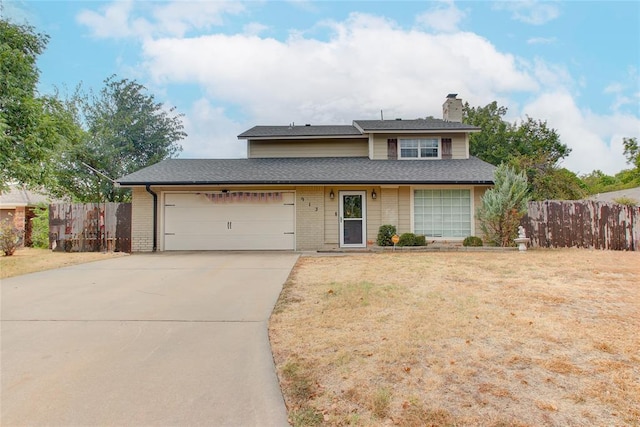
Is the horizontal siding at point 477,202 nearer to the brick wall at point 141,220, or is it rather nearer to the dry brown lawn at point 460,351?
the dry brown lawn at point 460,351

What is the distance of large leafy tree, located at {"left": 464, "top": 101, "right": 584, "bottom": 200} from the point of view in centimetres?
2400

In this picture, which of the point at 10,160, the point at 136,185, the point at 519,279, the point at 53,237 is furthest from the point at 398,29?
the point at 53,237

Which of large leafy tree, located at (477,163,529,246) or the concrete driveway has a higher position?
large leafy tree, located at (477,163,529,246)

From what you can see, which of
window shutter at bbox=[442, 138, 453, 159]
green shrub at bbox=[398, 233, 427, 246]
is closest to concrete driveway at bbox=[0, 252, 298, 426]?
green shrub at bbox=[398, 233, 427, 246]

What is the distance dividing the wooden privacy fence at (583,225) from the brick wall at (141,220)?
1407 cm

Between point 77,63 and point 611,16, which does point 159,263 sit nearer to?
point 77,63

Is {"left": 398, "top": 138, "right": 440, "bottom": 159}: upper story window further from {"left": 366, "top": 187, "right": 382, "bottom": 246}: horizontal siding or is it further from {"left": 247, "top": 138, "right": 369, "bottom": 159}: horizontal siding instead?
{"left": 366, "top": 187, "right": 382, "bottom": 246}: horizontal siding

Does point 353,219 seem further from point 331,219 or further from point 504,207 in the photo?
point 504,207

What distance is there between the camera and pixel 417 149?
16016 millimetres

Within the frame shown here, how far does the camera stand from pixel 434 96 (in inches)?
969

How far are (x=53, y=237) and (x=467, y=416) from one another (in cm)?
1625

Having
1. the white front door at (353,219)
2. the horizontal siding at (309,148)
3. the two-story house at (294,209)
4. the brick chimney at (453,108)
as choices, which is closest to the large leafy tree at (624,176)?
the brick chimney at (453,108)

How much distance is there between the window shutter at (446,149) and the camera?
16.0m

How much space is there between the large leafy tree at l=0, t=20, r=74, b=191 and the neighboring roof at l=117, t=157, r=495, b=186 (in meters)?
2.60
